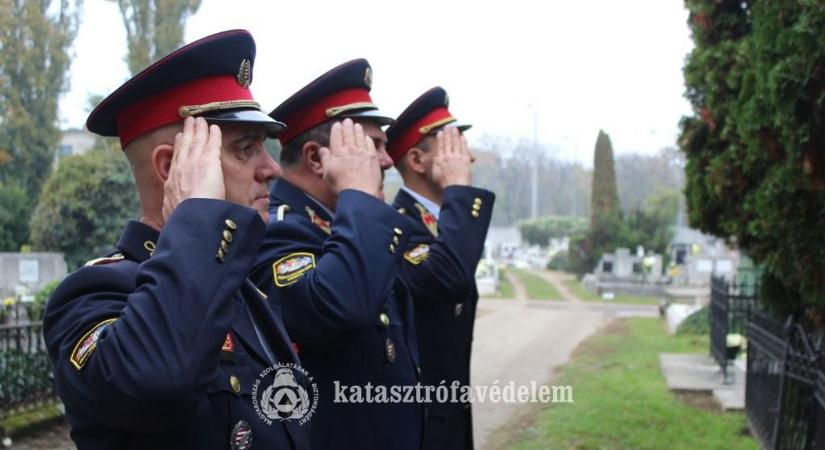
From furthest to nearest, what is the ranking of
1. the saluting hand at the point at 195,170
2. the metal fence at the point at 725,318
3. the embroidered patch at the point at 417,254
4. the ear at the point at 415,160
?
the metal fence at the point at 725,318
the ear at the point at 415,160
the embroidered patch at the point at 417,254
the saluting hand at the point at 195,170

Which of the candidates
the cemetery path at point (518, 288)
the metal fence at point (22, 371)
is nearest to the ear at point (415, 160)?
the metal fence at point (22, 371)

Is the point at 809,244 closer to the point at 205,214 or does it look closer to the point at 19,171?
the point at 205,214

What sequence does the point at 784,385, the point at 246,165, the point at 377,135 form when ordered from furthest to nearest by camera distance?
the point at 784,385
the point at 377,135
the point at 246,165

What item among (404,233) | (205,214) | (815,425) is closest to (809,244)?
(815,425)

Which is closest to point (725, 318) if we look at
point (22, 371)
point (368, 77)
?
point (22, 371)

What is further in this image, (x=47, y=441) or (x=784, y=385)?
(x=47, y=441)

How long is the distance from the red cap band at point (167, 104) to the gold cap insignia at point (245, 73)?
59 millimetres

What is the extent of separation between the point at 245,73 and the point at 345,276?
1.87ft

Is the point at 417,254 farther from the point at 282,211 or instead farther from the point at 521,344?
the point at 521,344

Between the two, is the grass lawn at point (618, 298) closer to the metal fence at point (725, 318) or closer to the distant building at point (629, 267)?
the distant building at point (629, 267)

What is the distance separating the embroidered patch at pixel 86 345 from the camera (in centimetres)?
153

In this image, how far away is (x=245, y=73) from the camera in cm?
200

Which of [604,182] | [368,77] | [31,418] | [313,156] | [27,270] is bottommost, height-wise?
[31,418]

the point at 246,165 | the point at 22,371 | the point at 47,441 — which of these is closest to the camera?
the point at 246,165
